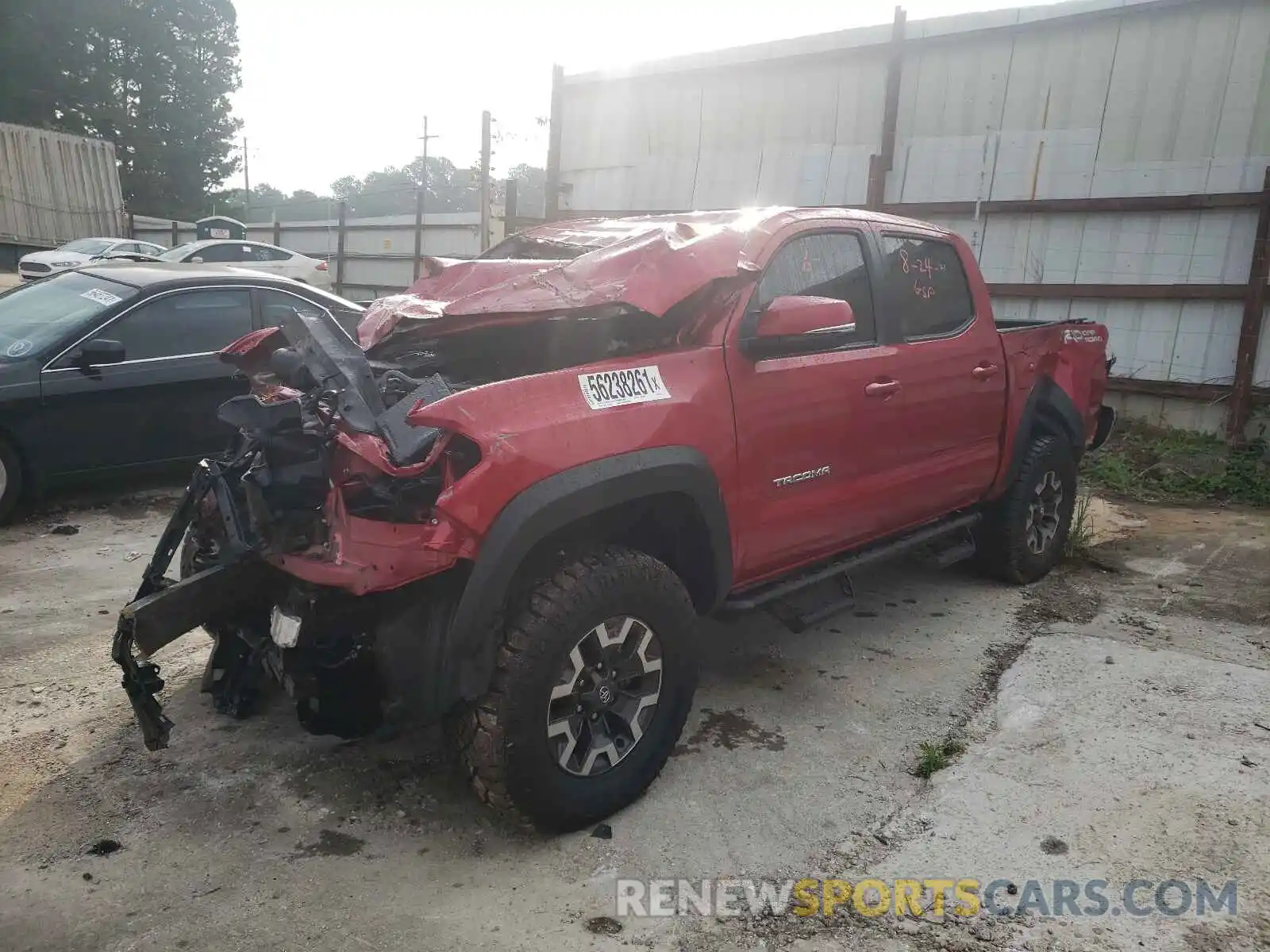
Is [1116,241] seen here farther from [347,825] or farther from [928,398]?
[347,825]

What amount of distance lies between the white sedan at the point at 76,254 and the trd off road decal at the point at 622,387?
17.3 metres

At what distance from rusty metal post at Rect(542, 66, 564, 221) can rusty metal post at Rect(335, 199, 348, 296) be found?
20.1 feet

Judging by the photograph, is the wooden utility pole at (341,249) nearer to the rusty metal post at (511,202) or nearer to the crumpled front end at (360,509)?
the rusty metal post at (511,202)

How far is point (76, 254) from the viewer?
1780 centimetres

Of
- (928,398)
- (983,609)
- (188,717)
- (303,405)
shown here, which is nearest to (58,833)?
(188,717)

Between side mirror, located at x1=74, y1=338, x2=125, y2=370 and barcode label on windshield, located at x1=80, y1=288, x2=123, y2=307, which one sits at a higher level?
barcode label on windshield, located at x1=80, y1=288, x2=123, y2=307

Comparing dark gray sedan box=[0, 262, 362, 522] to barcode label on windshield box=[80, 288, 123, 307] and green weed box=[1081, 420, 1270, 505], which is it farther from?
green weed box=[1081, 420, 1270, 505]

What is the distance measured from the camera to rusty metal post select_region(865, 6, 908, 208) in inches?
348

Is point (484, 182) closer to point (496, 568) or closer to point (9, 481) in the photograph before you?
point (9, 481)

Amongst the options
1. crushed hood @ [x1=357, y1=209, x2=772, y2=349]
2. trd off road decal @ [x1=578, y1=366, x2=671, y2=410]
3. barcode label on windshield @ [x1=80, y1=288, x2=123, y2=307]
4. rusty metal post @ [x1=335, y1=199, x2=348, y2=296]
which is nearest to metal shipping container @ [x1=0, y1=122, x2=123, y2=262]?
rusty metal post @ [x1=335, y1=199, x2=348, y2=296]

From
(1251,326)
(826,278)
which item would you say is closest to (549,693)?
(826,278)

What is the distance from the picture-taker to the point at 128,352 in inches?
219

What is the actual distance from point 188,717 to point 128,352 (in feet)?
10.2

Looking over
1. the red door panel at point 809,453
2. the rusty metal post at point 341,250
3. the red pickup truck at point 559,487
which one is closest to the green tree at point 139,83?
the rusty metal post at point 341,250
